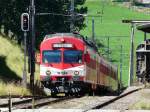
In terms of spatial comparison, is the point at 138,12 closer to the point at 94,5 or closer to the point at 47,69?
the point at 94,5

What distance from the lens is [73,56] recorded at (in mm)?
35062

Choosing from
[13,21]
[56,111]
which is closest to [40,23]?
[13,21]

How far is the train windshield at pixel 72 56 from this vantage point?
115 ft

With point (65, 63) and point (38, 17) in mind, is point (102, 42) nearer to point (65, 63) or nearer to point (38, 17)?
point (38, 17)

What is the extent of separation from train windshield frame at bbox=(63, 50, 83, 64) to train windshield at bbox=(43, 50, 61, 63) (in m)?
0.32

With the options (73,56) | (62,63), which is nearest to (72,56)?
(73,56)

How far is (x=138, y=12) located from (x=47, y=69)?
7098cm

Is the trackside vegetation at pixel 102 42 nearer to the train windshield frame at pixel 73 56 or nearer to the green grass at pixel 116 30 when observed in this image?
the green grass at pixel 116 30

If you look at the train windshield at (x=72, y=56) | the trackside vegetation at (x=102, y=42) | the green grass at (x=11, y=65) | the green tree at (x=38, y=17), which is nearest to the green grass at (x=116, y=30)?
the trackside vegetation at (x=102, y=42)

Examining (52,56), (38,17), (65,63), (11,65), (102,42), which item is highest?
(38,17)

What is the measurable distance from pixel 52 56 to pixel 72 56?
104 centimetres

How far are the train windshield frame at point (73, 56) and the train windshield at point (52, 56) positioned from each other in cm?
32

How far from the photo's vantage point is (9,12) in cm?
6156

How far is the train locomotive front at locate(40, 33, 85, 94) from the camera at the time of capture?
34.8m
